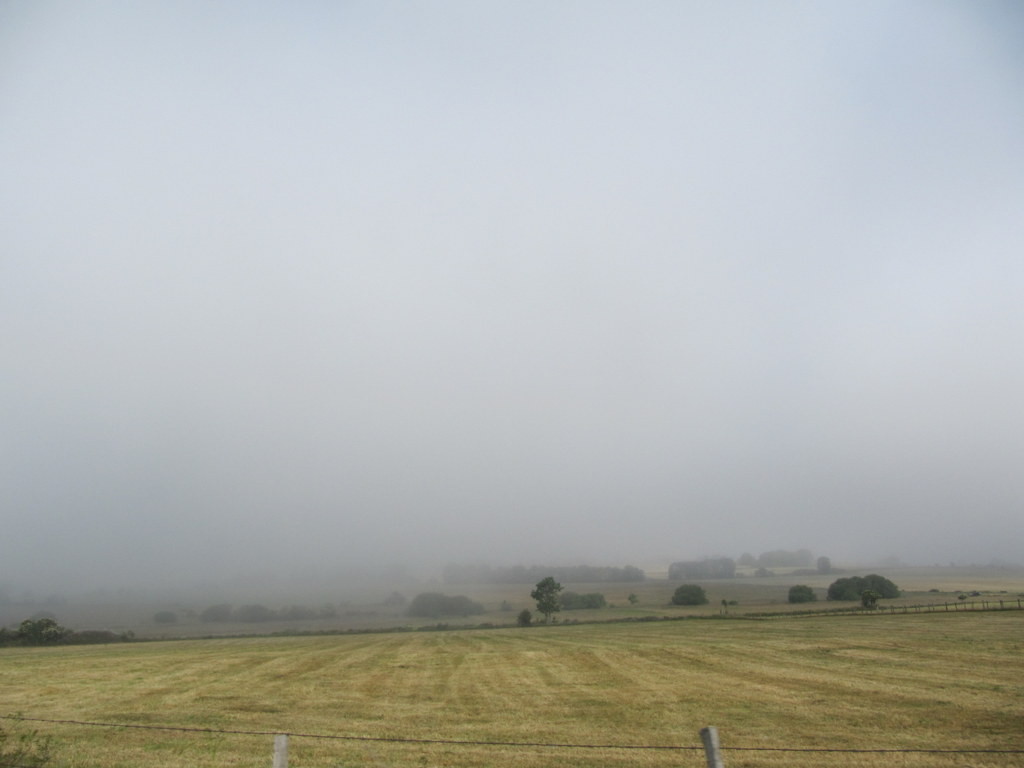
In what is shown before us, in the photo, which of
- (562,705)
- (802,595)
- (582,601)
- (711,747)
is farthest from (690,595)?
(711,747)

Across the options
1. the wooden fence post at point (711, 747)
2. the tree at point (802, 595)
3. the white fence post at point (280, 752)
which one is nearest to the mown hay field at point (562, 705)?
the white fence post at point (280, 752)

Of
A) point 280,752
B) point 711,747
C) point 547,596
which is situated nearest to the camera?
point 711,747

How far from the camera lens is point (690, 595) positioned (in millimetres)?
168500

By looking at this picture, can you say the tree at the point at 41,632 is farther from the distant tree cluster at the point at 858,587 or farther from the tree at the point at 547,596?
the distant tree cluster at the point at 858,587

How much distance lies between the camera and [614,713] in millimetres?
26531

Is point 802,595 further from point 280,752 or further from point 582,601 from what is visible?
point 280,752

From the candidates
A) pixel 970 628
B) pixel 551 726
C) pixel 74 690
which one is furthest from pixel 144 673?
pixel 970 628

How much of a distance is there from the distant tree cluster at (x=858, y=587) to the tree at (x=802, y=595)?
15.5ft

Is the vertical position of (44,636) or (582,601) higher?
(44,636)

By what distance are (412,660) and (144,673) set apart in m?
22.5

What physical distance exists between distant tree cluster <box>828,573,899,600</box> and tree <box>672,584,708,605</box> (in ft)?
110

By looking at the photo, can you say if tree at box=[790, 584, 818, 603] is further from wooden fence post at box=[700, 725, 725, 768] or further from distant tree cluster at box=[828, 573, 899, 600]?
wooden fence post at box=[700, 725, 725, 768]

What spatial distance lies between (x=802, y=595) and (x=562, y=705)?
143 metres

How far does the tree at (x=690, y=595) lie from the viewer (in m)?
166
